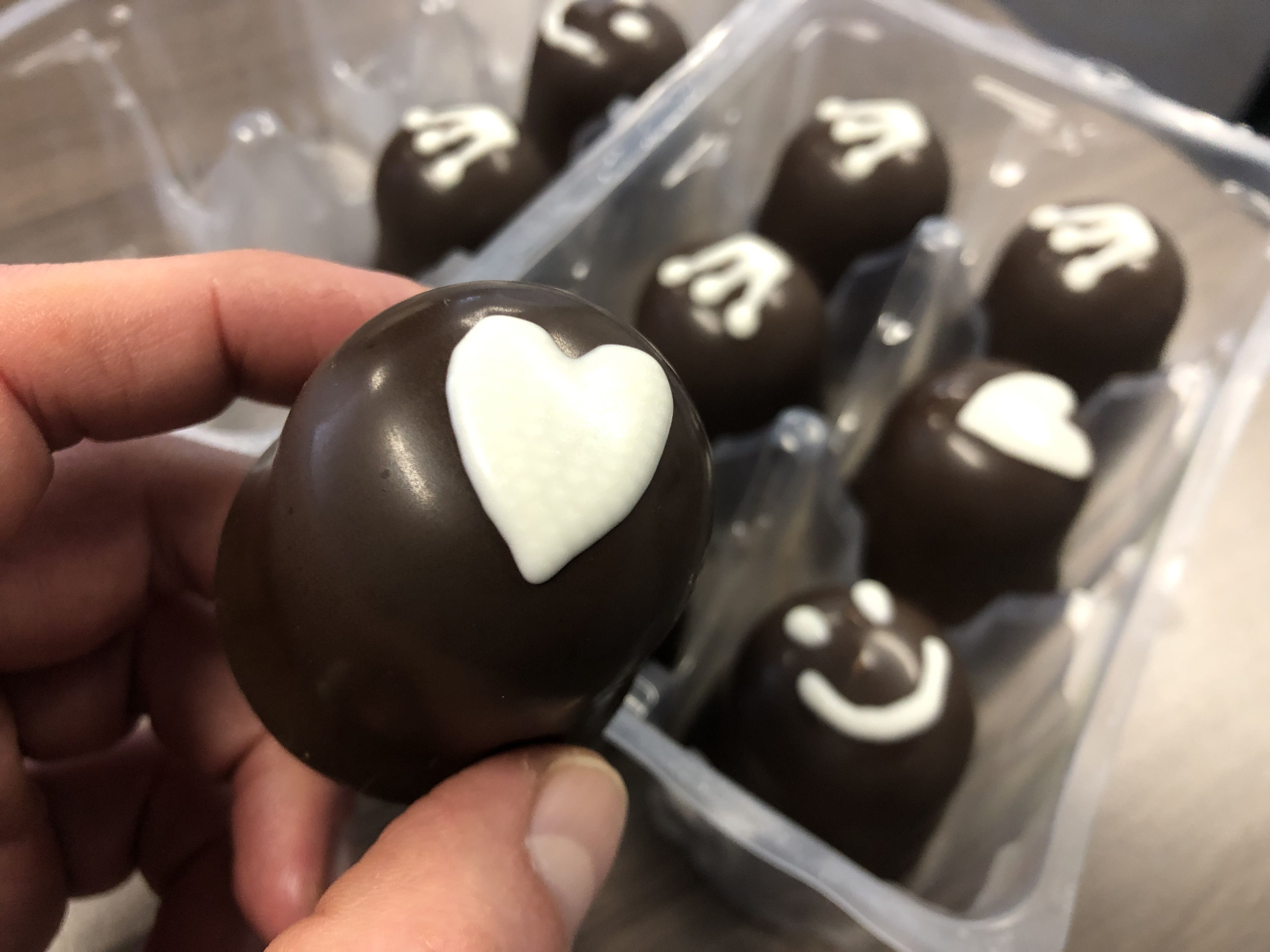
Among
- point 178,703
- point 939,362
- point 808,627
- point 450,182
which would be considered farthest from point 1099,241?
point 178,703

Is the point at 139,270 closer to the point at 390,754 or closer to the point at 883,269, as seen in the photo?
the point at 390,754

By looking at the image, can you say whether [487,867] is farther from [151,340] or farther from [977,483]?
[977,483]

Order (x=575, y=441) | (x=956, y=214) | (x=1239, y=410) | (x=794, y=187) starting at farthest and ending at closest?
1. (x=956, y=214)
2. (x=794, y=187)
3. (x=1239, y=410)
4. (x=575, y=441)

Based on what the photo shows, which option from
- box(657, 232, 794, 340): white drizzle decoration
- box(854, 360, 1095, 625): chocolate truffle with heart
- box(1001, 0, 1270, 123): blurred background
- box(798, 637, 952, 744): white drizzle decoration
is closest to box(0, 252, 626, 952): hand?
box(798, 637, 952, 744): white drizzle decoration

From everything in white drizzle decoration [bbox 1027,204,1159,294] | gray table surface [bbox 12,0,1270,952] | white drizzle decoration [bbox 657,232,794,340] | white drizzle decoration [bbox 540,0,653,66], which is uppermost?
white drizzle decoration [bbox 540,0,653,66]

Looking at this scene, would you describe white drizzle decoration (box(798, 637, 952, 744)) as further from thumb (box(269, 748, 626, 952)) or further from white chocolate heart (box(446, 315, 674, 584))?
white chocolate heart (box(446, 315, 674, 584))

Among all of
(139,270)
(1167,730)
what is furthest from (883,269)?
(139,270)
